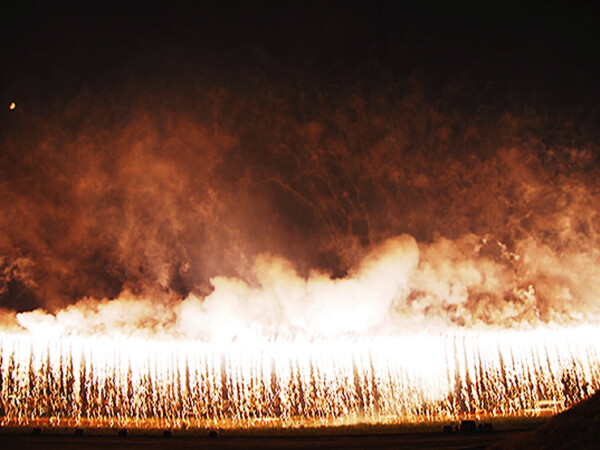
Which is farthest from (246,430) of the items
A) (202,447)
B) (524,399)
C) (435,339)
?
(524,399)

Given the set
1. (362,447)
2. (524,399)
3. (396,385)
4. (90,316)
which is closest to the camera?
(362,447)

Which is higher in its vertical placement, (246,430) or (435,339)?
(435,339)

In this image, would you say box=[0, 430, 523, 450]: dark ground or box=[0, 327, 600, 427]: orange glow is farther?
box=[0, 327, 600, 427]: orange glow

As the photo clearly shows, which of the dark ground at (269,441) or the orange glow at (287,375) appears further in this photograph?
the orange glow at (287,375)

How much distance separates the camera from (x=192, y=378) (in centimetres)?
3641

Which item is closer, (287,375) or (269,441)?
(269,441)

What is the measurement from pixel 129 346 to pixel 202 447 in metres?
14.3

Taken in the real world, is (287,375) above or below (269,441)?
above

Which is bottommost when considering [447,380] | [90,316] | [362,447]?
[362,447]

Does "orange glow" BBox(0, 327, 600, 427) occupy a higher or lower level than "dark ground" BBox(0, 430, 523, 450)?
higher

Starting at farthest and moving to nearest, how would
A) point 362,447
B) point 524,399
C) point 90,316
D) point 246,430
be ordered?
point 524,399 < point 90,316 < point 246,430 < point 362,447

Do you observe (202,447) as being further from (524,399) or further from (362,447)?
(524,399)

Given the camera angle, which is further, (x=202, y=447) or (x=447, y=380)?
(x=447, y=380)

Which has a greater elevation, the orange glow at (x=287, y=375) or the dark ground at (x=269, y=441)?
the orange glow at (x=287, y=375)
